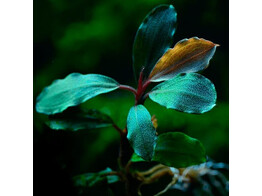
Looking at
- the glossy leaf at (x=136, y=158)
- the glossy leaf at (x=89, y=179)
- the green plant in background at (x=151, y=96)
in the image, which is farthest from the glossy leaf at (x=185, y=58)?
the glossy leaf at (x=89, y=179)

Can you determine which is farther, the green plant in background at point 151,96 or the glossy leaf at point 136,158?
the glossy leaf at point 136,158

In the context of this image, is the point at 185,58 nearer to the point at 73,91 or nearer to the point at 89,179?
the point at 73,91

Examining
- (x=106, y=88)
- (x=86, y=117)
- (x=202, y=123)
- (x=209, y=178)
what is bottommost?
(x=209, y=178)

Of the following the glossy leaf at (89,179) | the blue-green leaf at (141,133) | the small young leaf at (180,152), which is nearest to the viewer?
the blue-green leaf at (141,133)

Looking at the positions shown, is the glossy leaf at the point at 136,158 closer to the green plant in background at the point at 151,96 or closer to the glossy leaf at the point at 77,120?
the green plant in background at the point at 151,96
